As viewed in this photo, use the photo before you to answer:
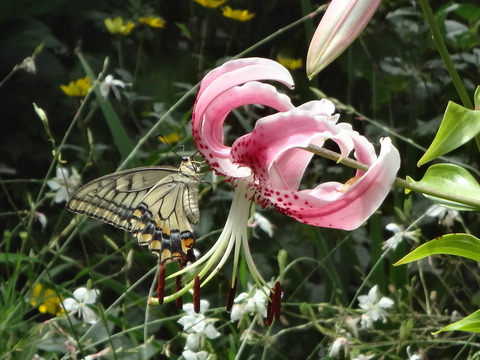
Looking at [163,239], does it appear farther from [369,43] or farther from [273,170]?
[369,43]

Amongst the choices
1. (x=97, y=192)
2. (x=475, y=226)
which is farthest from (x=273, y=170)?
(x=475, y=226)

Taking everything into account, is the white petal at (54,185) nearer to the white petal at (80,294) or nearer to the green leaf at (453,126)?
the white petal at (80,294)

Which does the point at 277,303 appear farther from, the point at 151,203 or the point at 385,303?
the point at 385,303

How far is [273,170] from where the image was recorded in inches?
29.3

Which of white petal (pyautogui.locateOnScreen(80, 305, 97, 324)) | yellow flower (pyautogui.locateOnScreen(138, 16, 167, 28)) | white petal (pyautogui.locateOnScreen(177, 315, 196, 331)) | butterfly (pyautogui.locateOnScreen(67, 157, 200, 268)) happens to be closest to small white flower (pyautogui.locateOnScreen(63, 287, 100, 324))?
white petal (pyautogui.locateOnScreen(80, 305, 97, 324))

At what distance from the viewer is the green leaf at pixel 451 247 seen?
2.59ft

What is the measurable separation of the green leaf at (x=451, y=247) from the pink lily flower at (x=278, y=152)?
0.37 feet

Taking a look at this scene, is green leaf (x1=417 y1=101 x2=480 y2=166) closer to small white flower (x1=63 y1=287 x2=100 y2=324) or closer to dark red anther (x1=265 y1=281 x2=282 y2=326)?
dark red anther (x1=265 y1=281 x2=282 y2=326)

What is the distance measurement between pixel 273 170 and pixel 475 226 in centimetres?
112

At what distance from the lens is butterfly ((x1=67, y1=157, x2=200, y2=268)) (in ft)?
2.90

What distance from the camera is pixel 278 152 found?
2.28ft

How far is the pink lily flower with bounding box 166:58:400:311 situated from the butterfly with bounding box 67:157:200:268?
0.08m

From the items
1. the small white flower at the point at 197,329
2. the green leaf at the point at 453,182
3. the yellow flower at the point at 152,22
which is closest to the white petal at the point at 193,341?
the small white flower at the point at 197,329

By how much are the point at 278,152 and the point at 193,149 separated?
3.56 feet
